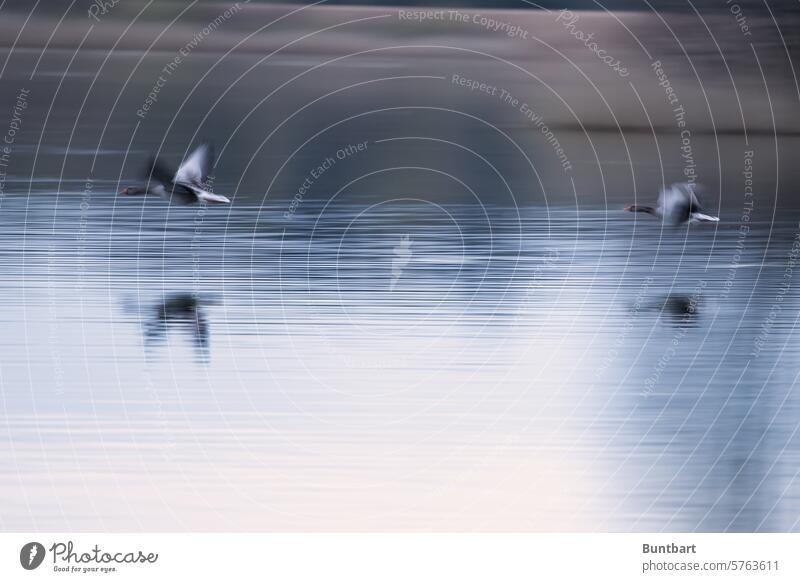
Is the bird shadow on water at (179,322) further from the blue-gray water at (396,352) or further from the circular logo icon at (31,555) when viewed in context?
the circular logo icon at (31,555)

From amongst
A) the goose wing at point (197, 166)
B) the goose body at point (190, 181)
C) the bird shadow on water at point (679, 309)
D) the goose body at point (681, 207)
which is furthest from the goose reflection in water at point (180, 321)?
the goose body at point (681, 207)

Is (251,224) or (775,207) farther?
(775,207)

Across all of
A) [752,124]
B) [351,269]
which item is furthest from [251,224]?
[752,124]

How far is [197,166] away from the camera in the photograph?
41.0ft

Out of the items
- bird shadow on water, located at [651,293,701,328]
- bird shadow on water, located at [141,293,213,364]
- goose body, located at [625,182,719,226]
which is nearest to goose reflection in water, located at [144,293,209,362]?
bird shadow on water, located at [141,293,213,364]

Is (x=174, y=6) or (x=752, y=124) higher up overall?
(x=174, y=6)

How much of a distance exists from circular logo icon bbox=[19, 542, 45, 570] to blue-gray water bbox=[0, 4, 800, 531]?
0.56 ft

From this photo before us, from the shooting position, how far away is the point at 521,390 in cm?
807

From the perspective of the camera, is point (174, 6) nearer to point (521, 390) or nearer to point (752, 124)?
point (752, 124)

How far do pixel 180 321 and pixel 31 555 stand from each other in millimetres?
3612

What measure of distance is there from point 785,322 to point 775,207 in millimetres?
6183

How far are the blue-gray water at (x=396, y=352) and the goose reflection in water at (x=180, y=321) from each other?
26mm

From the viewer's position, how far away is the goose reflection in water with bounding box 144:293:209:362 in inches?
349

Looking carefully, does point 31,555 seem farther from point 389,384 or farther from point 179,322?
point 179,322
